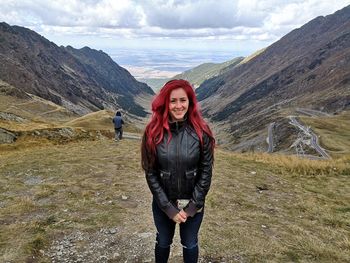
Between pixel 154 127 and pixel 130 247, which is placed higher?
pixel 154 127

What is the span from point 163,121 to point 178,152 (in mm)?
629

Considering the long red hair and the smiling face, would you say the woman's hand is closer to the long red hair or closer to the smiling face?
the long red hair

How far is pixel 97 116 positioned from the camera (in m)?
94.1

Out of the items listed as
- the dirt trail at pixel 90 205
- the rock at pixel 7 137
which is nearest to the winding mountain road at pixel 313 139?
the rock at pixel 7 137

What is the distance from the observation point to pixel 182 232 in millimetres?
7445

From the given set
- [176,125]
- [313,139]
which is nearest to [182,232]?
[176,125]

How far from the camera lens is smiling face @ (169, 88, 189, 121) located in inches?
274

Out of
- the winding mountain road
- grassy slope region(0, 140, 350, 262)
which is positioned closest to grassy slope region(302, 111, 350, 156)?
the winding mountain road

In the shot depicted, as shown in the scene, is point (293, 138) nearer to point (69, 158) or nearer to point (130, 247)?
point (69, 158)

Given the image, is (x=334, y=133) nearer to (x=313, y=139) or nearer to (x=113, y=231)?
(x=313, y=139)

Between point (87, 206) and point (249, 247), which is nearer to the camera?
point (249, 247)

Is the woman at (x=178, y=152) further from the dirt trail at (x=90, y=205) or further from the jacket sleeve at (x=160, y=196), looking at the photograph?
the dirt trail at (x=90, y=205)

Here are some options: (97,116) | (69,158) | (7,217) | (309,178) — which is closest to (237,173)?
(309,178)

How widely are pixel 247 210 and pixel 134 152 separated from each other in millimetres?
14554
